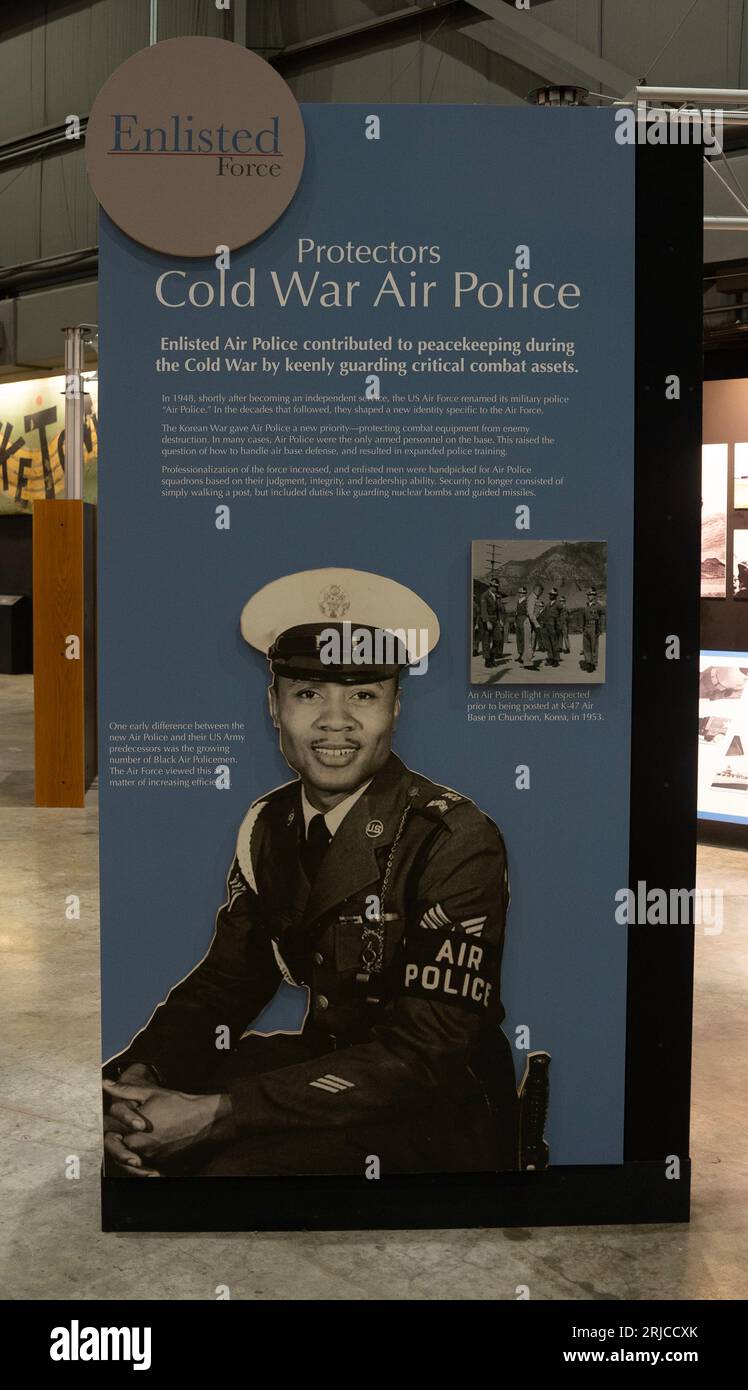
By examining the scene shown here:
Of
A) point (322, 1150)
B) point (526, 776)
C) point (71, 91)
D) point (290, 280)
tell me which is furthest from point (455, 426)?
point (71, 91)

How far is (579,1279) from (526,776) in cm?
108

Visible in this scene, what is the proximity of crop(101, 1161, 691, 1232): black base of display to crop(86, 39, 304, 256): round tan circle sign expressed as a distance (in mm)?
2087

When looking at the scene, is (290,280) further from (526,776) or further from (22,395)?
(22,395)

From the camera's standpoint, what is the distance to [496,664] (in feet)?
9.50

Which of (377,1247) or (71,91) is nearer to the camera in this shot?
(377,1247)

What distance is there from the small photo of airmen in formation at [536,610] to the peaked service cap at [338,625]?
13 centimetres

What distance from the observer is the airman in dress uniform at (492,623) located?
2879 mm

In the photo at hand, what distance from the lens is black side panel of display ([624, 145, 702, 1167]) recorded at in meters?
2.87

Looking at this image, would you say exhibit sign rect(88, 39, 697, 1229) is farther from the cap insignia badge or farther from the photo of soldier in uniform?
the photo of soldier in uniform

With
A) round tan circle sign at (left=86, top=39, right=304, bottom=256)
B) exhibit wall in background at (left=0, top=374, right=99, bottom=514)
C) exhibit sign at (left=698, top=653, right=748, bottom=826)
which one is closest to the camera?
round tan circle sign at (left=86, top=39, right=304, bottom=256)

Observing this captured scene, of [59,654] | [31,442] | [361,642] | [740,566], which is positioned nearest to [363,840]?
[361,642]

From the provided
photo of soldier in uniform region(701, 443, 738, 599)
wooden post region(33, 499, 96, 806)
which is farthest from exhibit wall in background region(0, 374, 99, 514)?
photo of soldier in uniform region(701, 443, 738, 599)

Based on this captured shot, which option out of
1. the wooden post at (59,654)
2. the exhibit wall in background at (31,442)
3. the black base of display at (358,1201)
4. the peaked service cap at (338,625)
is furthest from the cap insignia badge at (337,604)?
the exhibit wall in background at (31,442)

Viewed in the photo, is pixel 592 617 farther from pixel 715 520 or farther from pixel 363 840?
pixel 715 520
